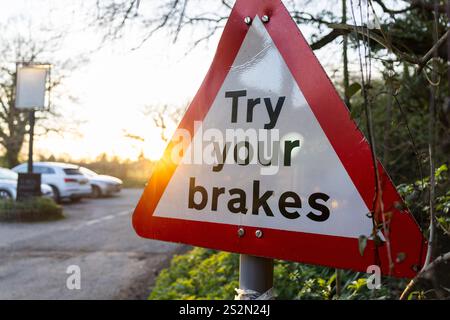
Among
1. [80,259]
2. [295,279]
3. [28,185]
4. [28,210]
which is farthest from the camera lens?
[28,185]

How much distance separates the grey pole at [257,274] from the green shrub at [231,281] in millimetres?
486

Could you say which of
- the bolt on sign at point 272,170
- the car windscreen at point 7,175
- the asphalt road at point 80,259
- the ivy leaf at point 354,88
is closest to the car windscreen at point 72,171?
the car windscreen at point 7,175

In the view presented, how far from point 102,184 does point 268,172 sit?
680 inches

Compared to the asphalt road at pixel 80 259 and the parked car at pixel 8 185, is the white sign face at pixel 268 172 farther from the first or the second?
the parked car at pixel 8 185

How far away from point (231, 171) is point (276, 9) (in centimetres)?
50

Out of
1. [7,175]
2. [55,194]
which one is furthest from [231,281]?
[55,194]

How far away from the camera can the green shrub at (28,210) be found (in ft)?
36.9

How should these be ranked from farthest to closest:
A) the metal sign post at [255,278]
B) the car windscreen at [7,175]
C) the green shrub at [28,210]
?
the car windscreen at [7,175] < the green shrub at [28,210] < the metal sign post at [255,278]

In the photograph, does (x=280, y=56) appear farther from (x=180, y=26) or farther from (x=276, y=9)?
(x=180, y=26)

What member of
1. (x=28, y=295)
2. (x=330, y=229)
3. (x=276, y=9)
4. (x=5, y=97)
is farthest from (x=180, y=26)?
(x=5, y=97)

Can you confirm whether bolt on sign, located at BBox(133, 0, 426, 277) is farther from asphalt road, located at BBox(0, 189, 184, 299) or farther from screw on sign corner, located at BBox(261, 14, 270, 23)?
asphalt road, located at BBox(0, 189, 184, 299)

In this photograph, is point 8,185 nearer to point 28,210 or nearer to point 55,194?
point 28,210

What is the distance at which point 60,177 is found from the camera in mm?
14344

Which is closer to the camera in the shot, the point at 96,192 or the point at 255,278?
the point at 255,278
